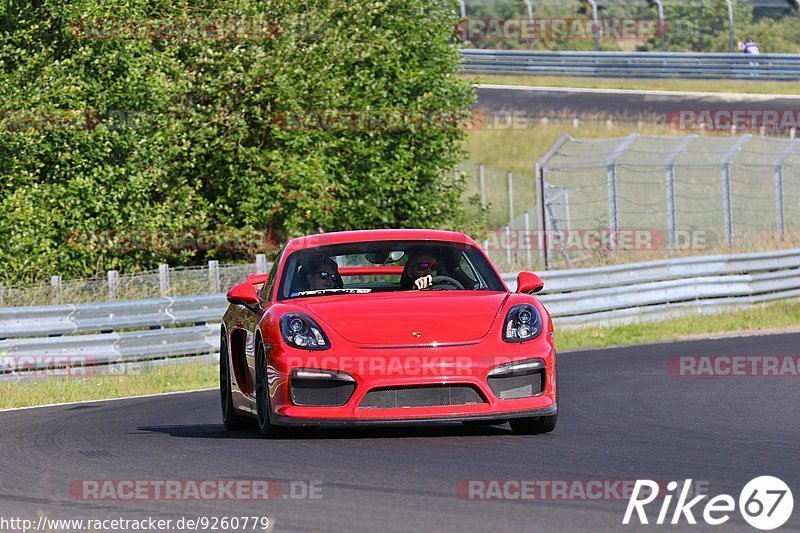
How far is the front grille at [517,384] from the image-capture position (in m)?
8.76

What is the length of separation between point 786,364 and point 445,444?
7351mm

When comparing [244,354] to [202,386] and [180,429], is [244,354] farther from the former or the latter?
[202,386]

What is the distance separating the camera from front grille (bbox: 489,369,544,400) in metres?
8.76

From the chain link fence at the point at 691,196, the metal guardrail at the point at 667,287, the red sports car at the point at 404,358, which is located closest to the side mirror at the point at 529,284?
the red sports car at the point at 404,358

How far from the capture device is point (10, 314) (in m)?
16.6

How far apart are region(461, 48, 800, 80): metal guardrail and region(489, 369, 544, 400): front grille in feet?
125

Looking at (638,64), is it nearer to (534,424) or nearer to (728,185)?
(728,185)

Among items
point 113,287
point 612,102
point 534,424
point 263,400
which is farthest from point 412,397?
point 612,102

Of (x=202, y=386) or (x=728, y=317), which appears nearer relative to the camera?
(x=202, y=386)

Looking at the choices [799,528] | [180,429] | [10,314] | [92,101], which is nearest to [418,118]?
[92,101]

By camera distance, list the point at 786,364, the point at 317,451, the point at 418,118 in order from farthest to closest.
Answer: the point at 418,118
the point at 786,364
the point at 317,451

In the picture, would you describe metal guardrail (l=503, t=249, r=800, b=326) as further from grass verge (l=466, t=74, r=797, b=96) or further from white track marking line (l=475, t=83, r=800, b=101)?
grass verge (l=466, t=74, r=797, b=96)

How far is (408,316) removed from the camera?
29.2ft

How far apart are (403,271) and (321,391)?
1.56m
